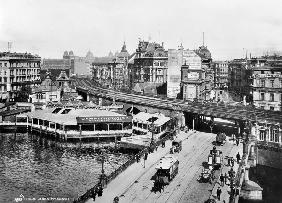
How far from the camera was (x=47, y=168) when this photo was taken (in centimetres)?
6831

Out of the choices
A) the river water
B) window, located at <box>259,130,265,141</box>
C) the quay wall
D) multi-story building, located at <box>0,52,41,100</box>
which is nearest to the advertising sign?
the river water

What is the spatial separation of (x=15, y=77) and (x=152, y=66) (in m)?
55.1

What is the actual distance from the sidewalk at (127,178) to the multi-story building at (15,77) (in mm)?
86793

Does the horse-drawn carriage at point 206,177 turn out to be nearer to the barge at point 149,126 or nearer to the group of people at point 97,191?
the group of people at point 97,191

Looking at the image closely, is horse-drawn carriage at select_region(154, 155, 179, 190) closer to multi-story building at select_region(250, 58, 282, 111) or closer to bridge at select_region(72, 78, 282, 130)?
bridge at select_region(72, 78, 282, 130)

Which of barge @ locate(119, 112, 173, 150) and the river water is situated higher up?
barge @ locate(119, 112, 173, 150)

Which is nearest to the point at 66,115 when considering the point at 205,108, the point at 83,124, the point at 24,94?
the point at 83,124

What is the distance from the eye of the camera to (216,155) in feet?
190

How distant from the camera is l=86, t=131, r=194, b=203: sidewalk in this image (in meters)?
45.7

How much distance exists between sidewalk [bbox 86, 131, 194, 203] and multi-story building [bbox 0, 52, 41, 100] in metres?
86.8

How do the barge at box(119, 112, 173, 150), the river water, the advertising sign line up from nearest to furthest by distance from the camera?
the river water < the barge at box(119, 112, 173, 150) < the advertising sign

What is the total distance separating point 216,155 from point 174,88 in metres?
88.6

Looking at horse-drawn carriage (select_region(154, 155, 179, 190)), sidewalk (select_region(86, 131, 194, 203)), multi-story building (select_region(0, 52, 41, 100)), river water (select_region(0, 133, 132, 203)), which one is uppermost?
multi-story building (select_region(0, 52, 41, 100))

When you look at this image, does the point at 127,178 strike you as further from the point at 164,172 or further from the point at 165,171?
the point at 165,171
